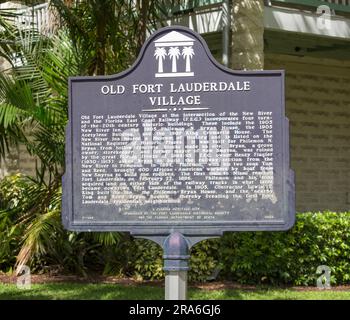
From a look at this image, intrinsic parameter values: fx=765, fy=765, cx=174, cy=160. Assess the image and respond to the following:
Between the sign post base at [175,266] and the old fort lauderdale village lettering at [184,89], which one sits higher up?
the old fort lauderdale village lettering at [184,89]

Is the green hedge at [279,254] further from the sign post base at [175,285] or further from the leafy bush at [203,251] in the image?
the sign post base at [175,285]

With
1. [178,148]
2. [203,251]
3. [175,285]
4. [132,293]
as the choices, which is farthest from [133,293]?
[178,148]

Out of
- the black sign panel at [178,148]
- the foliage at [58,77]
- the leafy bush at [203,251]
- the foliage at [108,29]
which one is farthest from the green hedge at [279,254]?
the black sign panel at [178,148]

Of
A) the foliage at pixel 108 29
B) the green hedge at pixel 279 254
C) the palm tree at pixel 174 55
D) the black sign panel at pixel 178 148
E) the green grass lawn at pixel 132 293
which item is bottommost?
the green grass lawn at pixel 132 293

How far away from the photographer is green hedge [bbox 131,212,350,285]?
A: 31.7 feet

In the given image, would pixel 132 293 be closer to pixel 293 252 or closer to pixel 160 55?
pixel 293 252

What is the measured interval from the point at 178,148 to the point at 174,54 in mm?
739

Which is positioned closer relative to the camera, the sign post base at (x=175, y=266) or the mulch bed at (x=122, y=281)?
the sign post base at (x=175, y=266)

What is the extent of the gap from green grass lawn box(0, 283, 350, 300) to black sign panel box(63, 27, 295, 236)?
9.80 ft

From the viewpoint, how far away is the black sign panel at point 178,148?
19.0 feet

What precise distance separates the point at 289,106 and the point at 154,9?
475cm

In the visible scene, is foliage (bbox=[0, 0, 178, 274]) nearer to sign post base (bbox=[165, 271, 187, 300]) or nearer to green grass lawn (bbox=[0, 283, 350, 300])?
green grass lawn (bbox=[0, 283, 350, 300])

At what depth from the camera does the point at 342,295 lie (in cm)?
905

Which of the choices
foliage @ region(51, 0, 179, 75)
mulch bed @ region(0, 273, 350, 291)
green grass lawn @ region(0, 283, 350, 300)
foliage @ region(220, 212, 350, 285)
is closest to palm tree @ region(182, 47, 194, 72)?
green grass lawn @ region(0, 283, 350, 300)
